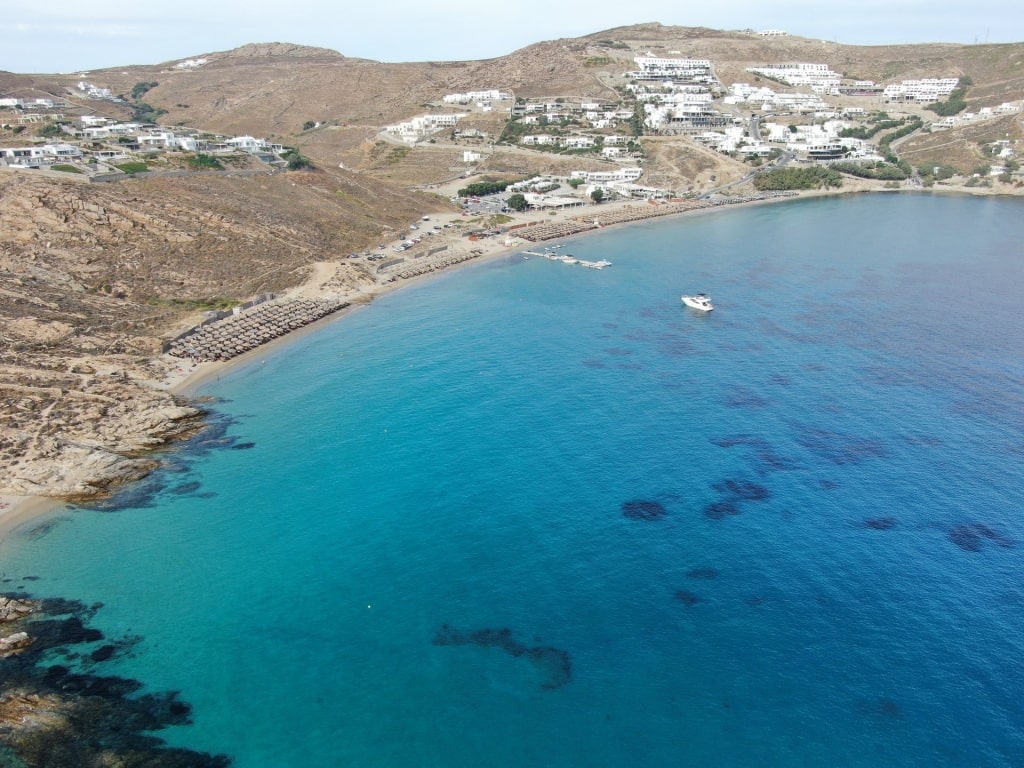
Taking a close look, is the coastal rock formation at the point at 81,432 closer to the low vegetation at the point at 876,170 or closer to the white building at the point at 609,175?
the white building at the point at 609,175

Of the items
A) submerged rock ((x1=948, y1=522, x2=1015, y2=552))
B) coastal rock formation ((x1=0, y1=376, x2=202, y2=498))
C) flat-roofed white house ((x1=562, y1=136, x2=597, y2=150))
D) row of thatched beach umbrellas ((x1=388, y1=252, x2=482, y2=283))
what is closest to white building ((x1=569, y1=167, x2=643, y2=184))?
flat-roofed white house ((x1=562, y1=136, x2=597, y2=150))

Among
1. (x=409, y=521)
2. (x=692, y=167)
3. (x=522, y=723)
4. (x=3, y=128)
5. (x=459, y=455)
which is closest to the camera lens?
(x=522, y=723)

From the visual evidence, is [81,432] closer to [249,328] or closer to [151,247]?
[249,328]

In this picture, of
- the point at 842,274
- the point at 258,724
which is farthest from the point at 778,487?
the point at 842,274

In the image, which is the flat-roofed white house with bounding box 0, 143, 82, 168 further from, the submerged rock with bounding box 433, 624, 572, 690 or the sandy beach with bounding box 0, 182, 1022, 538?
the submerged rock with bounding box 433, 624, 572, 690

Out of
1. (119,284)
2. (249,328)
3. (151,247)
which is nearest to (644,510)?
(249,328)

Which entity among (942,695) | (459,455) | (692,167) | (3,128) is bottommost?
(942,695)

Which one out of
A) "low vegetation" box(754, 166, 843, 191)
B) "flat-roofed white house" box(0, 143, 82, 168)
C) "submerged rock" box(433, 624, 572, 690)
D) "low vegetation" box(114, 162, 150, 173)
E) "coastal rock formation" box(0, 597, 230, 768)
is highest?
"flat-roofed white house" box(0, 143, 82, 168)

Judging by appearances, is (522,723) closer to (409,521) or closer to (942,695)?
(409,521)
